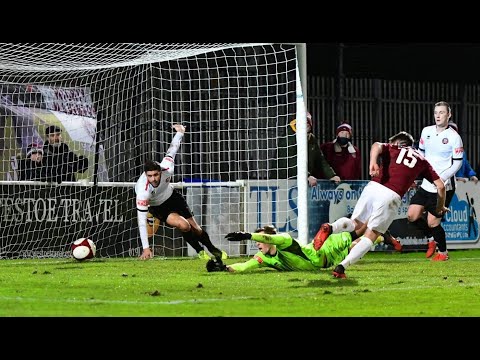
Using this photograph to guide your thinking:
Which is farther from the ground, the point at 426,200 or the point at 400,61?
the point at 400,61

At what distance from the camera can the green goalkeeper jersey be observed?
11.3 metres

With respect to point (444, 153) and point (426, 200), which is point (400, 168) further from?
point (444, 153)

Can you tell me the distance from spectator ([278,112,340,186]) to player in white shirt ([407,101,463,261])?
1.41 metres

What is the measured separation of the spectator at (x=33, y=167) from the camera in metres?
15.0

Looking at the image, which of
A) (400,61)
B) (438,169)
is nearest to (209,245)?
(438,169)

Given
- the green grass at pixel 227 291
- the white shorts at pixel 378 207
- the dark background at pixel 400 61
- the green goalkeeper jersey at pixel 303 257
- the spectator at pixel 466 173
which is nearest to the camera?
the green grass at pixel 227 291

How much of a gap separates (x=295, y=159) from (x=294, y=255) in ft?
10.6

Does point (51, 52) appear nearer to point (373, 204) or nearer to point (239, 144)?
point (239, 144)

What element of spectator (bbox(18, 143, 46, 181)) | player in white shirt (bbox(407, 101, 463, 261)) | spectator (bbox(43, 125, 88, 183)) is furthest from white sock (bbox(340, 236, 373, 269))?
spectator (bbox(18, 143, 46, 181))

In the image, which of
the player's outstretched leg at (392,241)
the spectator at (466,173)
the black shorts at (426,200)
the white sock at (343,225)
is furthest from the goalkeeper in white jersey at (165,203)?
the spectator at (466,173)

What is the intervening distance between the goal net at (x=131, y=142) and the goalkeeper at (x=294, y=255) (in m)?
2.95

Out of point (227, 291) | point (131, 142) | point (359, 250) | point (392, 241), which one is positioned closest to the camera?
point (227, 291)

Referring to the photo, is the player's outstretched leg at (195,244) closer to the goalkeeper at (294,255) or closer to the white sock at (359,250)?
the goalkeeper at (294,255)

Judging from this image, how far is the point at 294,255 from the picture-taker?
11.4m
